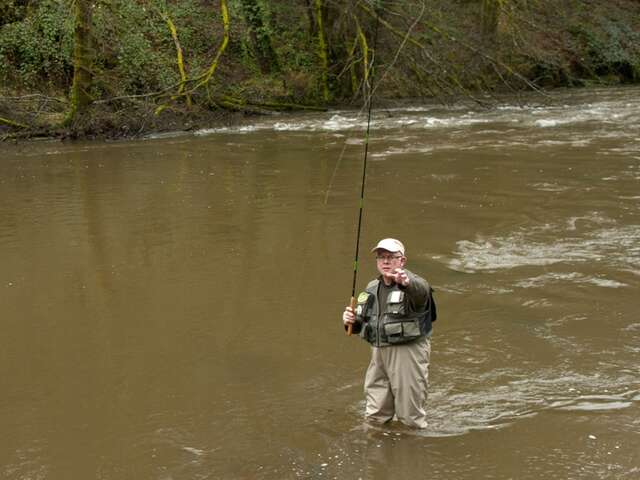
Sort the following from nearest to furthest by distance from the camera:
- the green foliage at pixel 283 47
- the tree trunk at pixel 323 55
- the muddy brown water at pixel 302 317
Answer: the muddy brown water at pixel 302 317
the green foliage at pixel 283 47
the tree trunk at pixel 323 55

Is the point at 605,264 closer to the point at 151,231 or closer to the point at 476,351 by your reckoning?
the point at 476,351

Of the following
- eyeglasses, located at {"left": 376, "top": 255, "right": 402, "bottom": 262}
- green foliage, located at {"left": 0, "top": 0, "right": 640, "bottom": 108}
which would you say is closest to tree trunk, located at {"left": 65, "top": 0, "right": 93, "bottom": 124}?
green foliage, located at {"left": 0, "top": 0, "right": 640, "bottom": 108}

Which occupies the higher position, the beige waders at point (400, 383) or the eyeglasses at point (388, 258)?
the eyeglasses at point (388, 258)

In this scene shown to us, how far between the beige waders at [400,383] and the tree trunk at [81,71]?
15.0m

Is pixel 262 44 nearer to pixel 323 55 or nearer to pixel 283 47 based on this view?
pixel 283 47

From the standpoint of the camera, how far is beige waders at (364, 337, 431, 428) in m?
5.14

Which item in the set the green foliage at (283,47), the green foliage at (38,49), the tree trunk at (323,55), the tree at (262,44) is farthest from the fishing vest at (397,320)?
the tree at (262,44)

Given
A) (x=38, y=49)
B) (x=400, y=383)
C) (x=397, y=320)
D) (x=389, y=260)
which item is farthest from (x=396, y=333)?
(x=38, y=49)

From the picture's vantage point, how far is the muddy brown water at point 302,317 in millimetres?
5203

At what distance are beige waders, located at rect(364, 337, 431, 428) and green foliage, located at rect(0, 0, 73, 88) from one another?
1841cm

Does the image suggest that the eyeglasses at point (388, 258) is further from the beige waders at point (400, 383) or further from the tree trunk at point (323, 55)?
the tree trunk at point (323, 55)

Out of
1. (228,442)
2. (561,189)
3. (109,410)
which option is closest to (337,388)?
(228,442)

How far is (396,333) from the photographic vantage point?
5.10 metres

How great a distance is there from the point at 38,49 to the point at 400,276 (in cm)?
1937
